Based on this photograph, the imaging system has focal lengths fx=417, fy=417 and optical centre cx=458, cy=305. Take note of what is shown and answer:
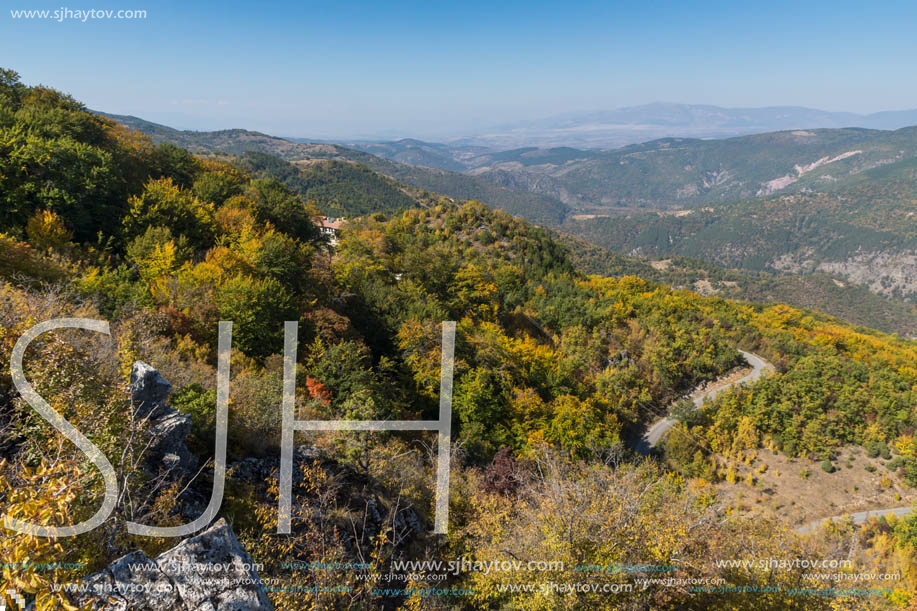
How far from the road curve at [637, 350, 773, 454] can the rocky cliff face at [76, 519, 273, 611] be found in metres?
42.3

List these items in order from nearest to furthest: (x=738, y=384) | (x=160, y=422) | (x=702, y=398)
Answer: (x=160, y=422) < (x=702, y=398) < (x=738, y=384)

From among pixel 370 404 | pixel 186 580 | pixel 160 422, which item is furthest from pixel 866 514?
pixel 160 422

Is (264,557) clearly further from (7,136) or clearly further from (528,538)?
(7,136)

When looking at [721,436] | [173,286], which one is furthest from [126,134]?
[721,436]

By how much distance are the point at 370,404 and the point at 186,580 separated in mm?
12011

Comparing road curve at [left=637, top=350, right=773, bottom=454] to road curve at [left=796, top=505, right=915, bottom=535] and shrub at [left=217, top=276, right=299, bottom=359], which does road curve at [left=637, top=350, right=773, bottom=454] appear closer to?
road curve at [left=796, top=505, right=915, bottom=535]

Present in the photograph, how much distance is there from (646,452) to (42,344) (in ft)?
146

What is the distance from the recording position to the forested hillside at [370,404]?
29.1 ft

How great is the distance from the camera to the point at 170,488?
873cm

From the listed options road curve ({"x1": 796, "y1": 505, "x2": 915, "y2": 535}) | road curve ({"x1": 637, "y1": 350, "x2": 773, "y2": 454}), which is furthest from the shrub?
road curve ({"x1": 796, "y1": 505, "x2": 915, "y2": 535})

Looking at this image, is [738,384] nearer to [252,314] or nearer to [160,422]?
[252,314]

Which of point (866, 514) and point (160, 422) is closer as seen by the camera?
point (160, 422)

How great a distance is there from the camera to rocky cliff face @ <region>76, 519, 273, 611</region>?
5.20 m

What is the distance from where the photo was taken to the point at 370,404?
1781 cm
